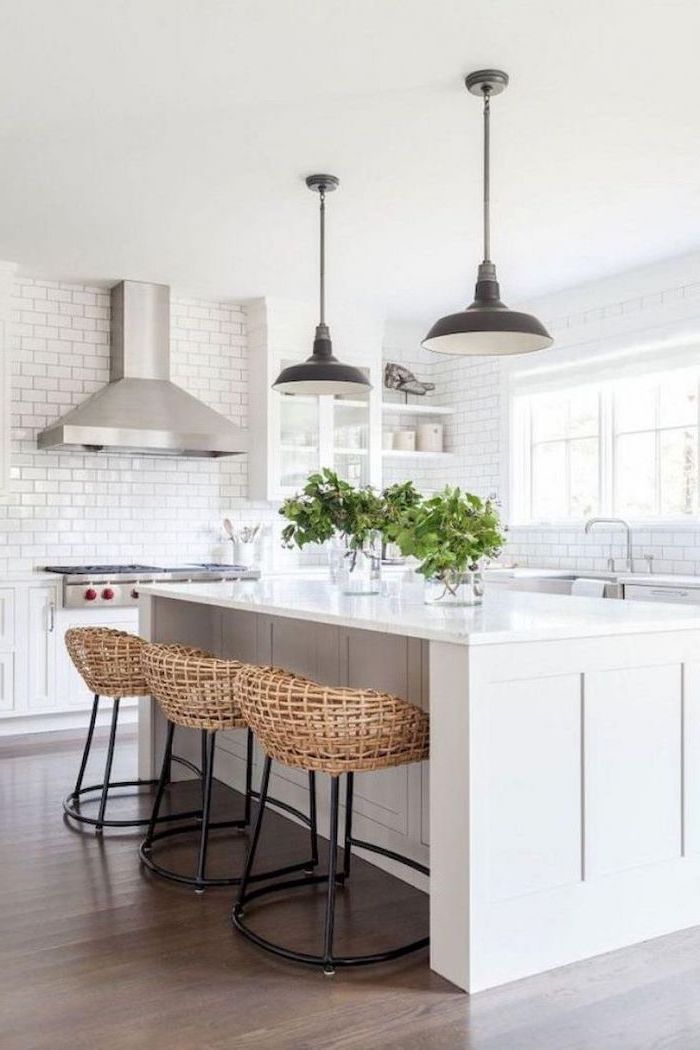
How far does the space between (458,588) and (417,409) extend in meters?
4.31

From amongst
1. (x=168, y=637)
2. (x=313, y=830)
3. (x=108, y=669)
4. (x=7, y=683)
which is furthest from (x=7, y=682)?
(x=313, y=830)

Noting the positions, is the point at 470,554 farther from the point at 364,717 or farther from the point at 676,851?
the point at 676,851

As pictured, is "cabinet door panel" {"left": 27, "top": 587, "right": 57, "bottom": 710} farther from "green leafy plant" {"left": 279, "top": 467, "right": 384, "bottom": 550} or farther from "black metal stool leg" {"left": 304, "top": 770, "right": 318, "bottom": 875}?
"black metal stool leg" {"left": 304, "top": 770, "right": 318, "bottom": 875}

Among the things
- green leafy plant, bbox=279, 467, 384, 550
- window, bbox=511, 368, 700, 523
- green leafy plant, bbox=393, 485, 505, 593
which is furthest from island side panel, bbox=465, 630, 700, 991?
window, bbox=511, 368, 700, 523

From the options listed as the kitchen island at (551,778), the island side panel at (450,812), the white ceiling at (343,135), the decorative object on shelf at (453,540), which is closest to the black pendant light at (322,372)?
A: the white ceiling at (343,135)

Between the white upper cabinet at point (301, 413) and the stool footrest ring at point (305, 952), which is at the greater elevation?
the white upper cabinet at point (301, 413)

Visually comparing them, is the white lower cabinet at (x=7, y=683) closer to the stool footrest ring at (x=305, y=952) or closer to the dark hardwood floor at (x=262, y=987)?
the dark hardwood floor at (x=262, y=987)

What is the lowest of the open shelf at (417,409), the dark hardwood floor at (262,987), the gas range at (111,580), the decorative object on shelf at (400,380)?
the dark hardwood floor at (262,987)

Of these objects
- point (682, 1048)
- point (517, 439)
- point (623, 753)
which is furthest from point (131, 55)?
point (517, 439)

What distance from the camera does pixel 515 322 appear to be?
3129mm

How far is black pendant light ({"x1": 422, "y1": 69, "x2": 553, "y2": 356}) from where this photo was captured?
313 cm

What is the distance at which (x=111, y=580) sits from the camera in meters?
5.71

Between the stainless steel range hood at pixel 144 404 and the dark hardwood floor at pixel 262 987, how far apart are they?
10.0 feet

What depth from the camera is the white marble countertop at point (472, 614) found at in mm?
2512
